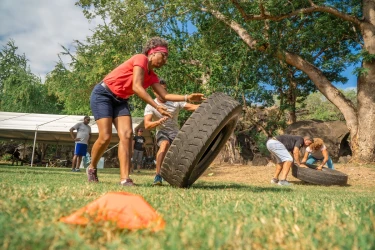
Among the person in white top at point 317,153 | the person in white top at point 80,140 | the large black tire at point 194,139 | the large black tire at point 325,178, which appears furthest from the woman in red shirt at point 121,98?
the person in white top at point 80,140

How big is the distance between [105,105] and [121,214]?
3.29m

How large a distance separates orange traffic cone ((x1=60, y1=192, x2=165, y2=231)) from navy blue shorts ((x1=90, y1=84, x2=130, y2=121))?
301 centimetres

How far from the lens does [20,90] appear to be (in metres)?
33.2

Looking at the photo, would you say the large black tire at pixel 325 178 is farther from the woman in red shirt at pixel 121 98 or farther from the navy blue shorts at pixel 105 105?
the navy blue shorts at pixel 105 105

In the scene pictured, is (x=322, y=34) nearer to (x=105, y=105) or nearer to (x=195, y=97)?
(x=195, y=97)

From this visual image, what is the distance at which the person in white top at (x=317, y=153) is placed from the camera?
9.91 m

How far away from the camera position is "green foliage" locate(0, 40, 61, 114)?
109ft

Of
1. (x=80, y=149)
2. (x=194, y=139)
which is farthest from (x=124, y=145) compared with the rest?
(x=80, y=149)

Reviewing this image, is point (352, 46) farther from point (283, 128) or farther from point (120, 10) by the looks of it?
point (120, 10)

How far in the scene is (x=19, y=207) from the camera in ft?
6.46

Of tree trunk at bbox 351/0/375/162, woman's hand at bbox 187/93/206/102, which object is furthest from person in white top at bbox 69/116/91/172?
tree trunk at bbox 351/0/375/162

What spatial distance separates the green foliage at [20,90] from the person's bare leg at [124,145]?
31881 mm

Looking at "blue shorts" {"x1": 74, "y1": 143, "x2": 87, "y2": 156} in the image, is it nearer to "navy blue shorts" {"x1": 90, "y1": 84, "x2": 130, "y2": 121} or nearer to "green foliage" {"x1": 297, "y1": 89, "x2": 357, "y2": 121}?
"navy blue shorts" {"x1": 90, "y1": 84, "x2": 130, "y2": 121}

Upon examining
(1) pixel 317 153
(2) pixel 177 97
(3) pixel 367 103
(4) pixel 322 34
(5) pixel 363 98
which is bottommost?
(1) pixel 317 153
